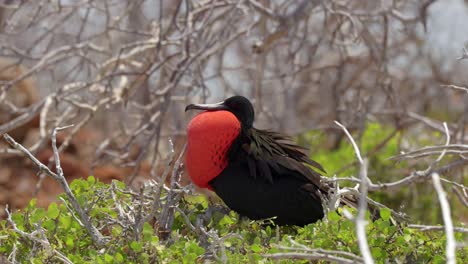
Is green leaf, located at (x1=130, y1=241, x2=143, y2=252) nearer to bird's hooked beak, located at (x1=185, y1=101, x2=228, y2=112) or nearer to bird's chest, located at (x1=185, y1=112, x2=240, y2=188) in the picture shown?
bird's chest, located at (x1=185, y1=112, x2=240, y2=188)

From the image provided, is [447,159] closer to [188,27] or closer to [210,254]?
[188,27]

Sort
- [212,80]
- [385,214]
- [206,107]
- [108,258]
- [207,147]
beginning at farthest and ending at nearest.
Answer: [212,80], [206,107], [207,147], [385,214], [108,258]

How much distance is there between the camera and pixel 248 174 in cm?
286

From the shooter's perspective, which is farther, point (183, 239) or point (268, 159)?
point (268, 159)

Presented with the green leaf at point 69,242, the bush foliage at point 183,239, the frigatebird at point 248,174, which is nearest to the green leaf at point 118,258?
the bush foliage at point 183,239

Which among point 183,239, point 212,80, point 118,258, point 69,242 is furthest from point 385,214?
point 212,80

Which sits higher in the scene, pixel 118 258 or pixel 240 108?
pixel 240 108

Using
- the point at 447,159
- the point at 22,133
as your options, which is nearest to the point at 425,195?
→ the point at 447,159

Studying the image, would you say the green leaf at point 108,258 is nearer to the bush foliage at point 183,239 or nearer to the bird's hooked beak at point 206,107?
the bush foliage at point 183,239

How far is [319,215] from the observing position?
9.47ft

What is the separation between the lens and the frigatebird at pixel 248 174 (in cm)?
282

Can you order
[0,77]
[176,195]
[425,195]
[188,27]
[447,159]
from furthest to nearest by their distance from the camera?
1. [0,77]
2. [425,195]
3. [447,159]
4. [188,27]
5. [176,195]

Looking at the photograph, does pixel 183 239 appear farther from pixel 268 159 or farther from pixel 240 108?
pixel 240 108

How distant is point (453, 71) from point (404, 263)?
21.0 feet
